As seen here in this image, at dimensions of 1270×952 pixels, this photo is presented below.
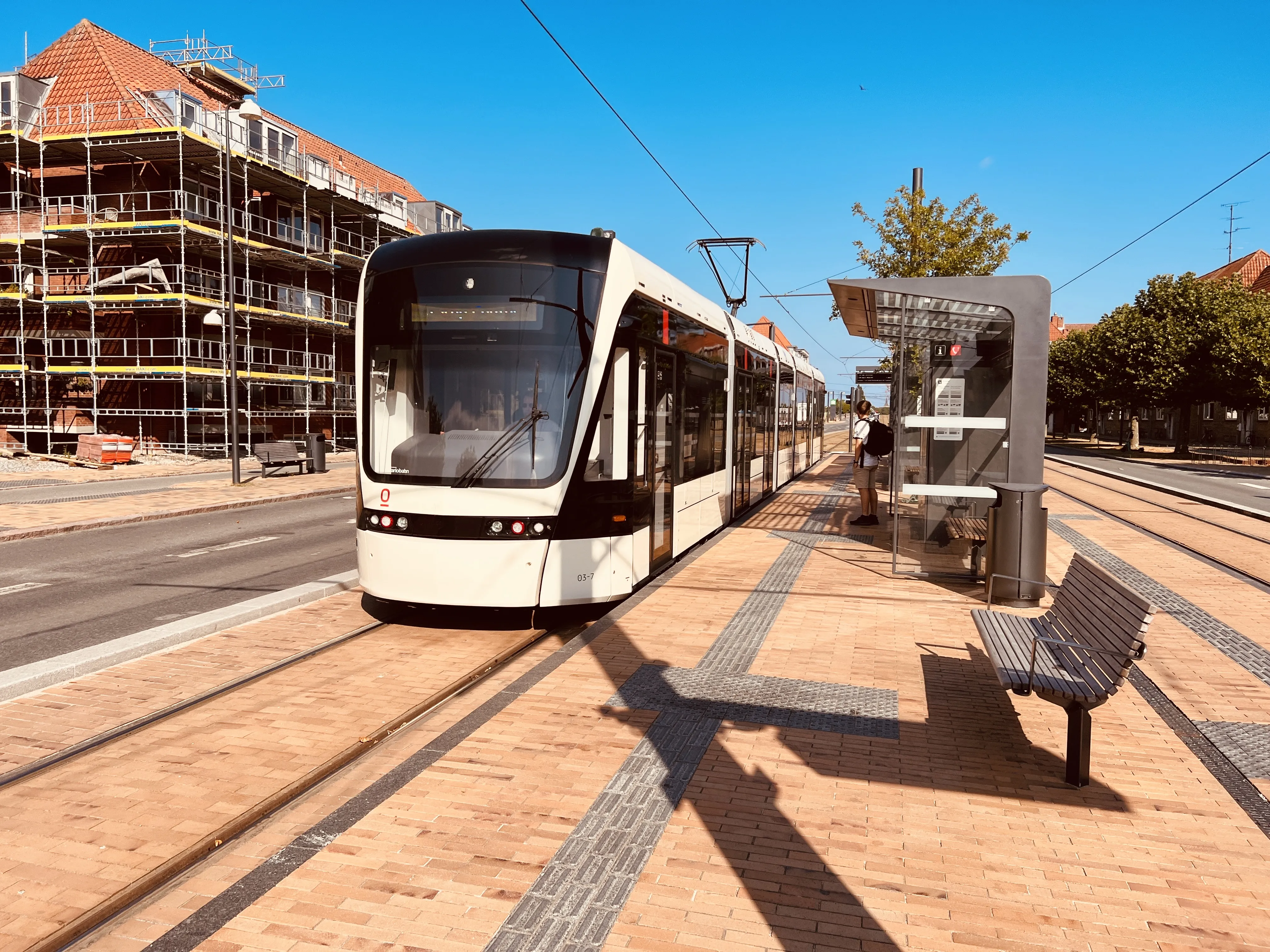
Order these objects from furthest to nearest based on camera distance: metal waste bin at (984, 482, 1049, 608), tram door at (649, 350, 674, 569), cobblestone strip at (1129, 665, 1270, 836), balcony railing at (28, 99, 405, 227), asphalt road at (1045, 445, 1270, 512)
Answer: balcony railing at (28, 99, 405, 227) < asphalt road at (1045, 445, 1270, 512) < tram door at (649, 350, 674, 569) < metal waste bin at (984, 482, 1049, 608) < cobblestone strip at (1129, 665, 1270, 836)

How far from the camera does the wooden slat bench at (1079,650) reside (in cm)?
441

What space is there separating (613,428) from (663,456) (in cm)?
148

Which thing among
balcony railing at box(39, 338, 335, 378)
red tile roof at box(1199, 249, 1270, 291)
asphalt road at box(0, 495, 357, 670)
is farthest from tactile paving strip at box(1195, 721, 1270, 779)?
red tile roof at box(1199, 249, 1270, 291)

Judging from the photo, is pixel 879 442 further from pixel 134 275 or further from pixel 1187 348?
pixel 1187 348

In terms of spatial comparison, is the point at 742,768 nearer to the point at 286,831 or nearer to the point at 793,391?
the point at 286,831

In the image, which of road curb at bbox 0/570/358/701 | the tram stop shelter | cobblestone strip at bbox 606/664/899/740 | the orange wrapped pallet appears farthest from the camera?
the orange wrapped pallet

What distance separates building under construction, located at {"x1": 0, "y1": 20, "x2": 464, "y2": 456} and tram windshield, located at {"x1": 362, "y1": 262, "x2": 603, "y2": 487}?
85.7 feet

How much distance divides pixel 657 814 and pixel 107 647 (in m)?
4.77

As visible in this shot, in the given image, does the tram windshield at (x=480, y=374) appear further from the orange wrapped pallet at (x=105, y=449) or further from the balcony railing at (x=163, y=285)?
the balcony railing at (x=163, y=285)

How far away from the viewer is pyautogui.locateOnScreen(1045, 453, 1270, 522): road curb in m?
17.7

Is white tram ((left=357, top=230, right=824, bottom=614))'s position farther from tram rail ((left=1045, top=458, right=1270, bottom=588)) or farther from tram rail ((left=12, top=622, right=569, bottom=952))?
tram rail ((left=1045, top=458, right=1270, bottom=588))

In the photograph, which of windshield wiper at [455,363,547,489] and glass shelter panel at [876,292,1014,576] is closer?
windshield wiper at [455,363,547,489]

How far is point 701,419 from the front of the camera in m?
11.2

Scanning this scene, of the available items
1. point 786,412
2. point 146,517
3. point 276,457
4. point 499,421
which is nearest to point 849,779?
point 499,421
